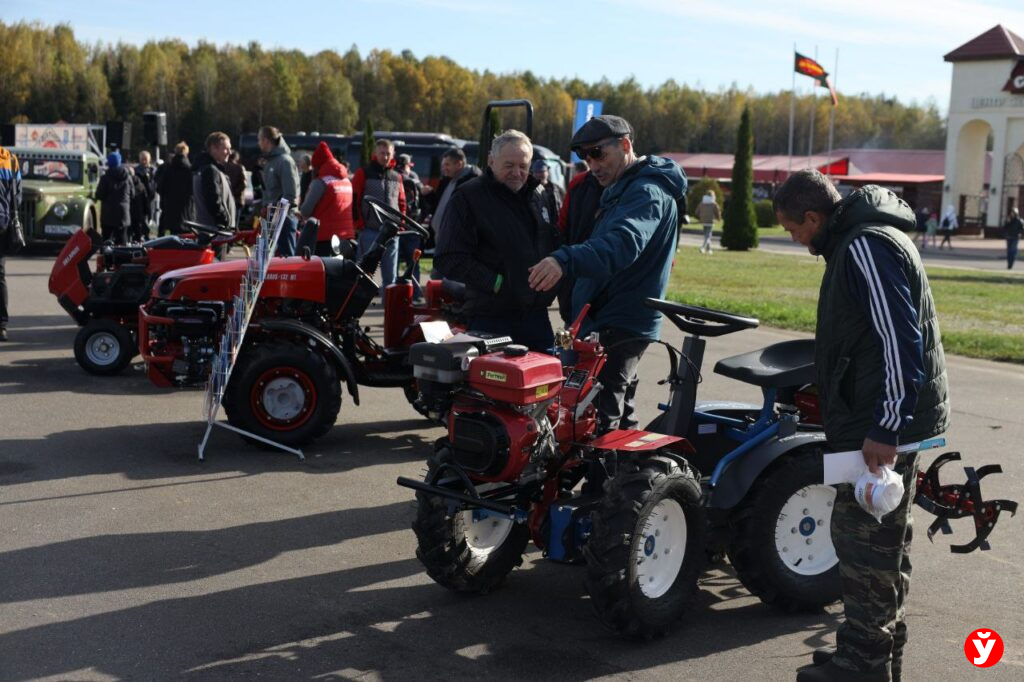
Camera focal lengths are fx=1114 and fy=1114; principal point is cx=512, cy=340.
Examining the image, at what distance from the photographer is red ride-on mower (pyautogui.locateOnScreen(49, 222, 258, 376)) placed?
9.45 meters

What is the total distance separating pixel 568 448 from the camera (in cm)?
464

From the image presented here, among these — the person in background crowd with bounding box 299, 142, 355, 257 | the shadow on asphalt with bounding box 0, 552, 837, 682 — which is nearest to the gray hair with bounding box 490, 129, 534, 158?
the shadow on asphalt with bounding box 0, 552, 837, 682

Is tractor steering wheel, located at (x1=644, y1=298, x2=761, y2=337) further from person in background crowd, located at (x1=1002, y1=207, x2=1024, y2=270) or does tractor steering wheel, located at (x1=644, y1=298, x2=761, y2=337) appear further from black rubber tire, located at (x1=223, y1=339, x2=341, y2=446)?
person in background crowd, located at (x1=1002, y1=207, x2=1024, y2=270)

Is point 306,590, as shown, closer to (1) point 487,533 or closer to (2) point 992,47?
(1) point 487,533

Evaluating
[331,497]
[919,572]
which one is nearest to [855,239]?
[919,572]

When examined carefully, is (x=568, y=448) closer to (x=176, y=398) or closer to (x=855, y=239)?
(x=855, y=239)

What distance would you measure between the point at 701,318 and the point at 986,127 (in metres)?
48.6

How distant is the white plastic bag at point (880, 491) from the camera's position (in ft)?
11.6

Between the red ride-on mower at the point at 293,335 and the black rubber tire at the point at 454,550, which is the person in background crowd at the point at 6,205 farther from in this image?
the black rubber tire at the point at 454,550

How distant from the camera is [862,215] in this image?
3.70 m

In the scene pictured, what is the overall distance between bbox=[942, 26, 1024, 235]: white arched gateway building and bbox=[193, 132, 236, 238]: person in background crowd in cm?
3970

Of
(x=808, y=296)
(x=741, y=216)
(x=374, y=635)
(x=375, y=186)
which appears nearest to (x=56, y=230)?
(x=375, y=186)

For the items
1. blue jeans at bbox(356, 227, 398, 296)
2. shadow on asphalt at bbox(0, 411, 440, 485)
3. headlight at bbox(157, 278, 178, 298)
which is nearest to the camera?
shadow on asphalt at bbox(0, 411, 440, 485)

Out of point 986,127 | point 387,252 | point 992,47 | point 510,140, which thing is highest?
point 992,47
